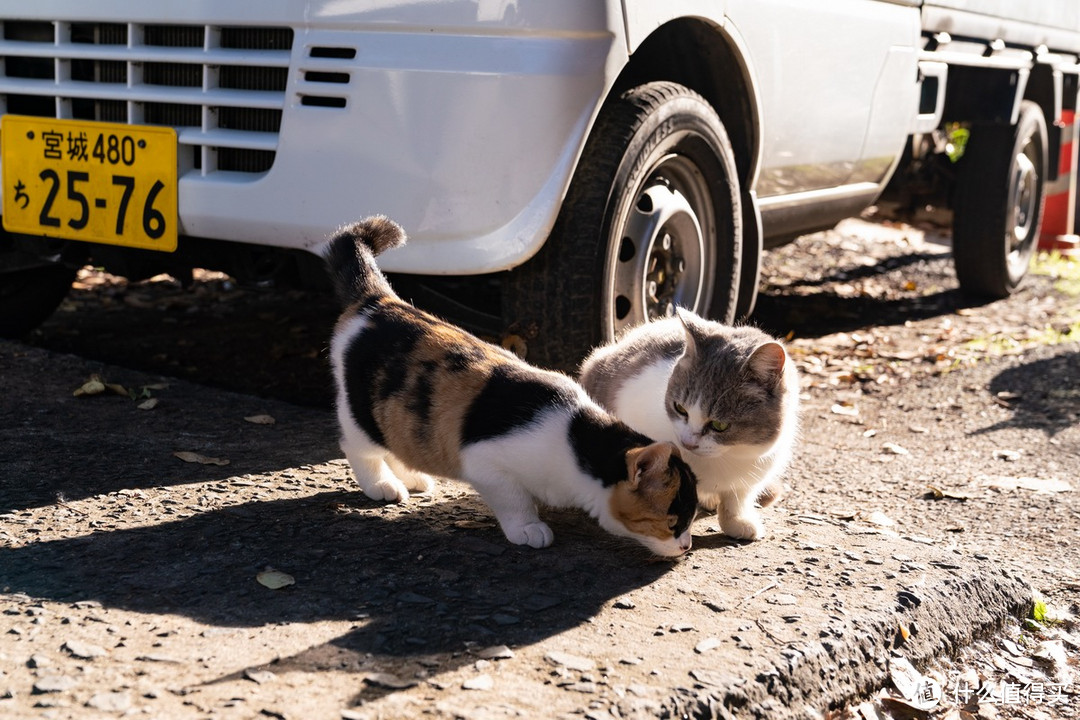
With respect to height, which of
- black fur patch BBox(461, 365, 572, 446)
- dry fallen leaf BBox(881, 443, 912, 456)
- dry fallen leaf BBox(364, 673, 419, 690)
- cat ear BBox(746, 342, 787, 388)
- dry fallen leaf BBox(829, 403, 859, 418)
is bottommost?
dry fallen leaf BBox(829, 403, 859, 418)

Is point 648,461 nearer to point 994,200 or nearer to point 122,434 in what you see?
point 122,434

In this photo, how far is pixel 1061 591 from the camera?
9.98 feet

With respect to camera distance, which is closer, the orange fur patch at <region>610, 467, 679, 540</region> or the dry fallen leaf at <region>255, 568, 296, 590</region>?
the dry fallen leaf at <region>255, 568, 296, 590</region>

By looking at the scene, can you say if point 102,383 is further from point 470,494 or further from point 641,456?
point 641,456

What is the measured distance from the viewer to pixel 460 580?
102 inches

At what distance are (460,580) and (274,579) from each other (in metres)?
0.41

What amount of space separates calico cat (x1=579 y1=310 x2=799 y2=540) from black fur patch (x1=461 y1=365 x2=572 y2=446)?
37 cm

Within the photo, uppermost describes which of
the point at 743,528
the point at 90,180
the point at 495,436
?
the point at 90,180

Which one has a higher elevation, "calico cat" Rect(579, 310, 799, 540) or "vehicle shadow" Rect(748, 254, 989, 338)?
"calico cat" Rect(579, 310, 799, 540)

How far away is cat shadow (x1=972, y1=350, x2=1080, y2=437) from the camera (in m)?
4.52

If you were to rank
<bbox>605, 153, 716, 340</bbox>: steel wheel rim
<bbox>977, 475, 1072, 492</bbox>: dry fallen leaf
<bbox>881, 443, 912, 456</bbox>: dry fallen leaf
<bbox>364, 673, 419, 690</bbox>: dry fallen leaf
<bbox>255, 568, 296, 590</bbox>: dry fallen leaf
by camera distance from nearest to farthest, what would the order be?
<bbox>364, 673, 419, 690</bbox>: dry fallen leaf < <bbox>255, 568, 296, 590</bbox>: dry fallen leaf < <bbox>605, 153, 716, 340</bbox>: steel wheel rim < <bbox>977, 475, 1072, 492</bbox>: dry fallen leaf < <bbox>881, 443, 912, 456</bbox>: dry fallen leaf

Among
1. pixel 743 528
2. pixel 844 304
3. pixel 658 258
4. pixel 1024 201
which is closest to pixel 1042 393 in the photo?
pixel 658 258

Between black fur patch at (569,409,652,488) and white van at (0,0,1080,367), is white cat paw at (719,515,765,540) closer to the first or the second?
black fur patch at (569,409,652,488)

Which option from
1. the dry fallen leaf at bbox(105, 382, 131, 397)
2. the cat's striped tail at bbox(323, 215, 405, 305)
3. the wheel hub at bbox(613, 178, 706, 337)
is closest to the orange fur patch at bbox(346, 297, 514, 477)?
the cat's striped tail at bbox(323, 215, 405, 305)
